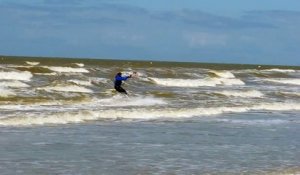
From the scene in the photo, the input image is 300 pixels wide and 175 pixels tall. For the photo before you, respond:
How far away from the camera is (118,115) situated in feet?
62.4

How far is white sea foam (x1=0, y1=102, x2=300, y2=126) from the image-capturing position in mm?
16578

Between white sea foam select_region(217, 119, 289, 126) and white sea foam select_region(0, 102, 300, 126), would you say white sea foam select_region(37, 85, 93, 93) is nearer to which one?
white sea foam select_region(0, 102, 300, 126)

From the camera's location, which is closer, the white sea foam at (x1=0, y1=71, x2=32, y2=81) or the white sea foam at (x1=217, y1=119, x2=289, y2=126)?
the white sea foam at (x1=217, y1=119, x2=289, y2=126)

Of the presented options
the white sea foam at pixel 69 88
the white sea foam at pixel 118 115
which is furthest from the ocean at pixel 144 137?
the white sea foam at pixel 69 88

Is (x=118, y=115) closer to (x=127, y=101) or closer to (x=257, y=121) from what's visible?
(x=257, y=121)

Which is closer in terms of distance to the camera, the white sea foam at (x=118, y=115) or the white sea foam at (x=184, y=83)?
the white sea foam at (x=118, y=115)

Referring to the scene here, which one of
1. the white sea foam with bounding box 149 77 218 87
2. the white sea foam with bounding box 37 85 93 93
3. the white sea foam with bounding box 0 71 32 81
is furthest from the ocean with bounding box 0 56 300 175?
the white sea foam with bounding box 149 77 218 87

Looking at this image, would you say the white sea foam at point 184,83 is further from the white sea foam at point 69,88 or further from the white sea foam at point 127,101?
the white sea foam at point 127,101

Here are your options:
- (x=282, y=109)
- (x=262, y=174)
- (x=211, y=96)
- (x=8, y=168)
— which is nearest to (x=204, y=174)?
(x=262, y=174)

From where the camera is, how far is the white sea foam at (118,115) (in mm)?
16578

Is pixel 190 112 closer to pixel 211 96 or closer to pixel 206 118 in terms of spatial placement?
pixel 206 118

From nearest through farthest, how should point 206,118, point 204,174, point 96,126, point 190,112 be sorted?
point 204,174 < point 96,126 < point 206,118 < point 190,112

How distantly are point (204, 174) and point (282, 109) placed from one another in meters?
14.5

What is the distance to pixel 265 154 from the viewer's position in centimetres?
1243
